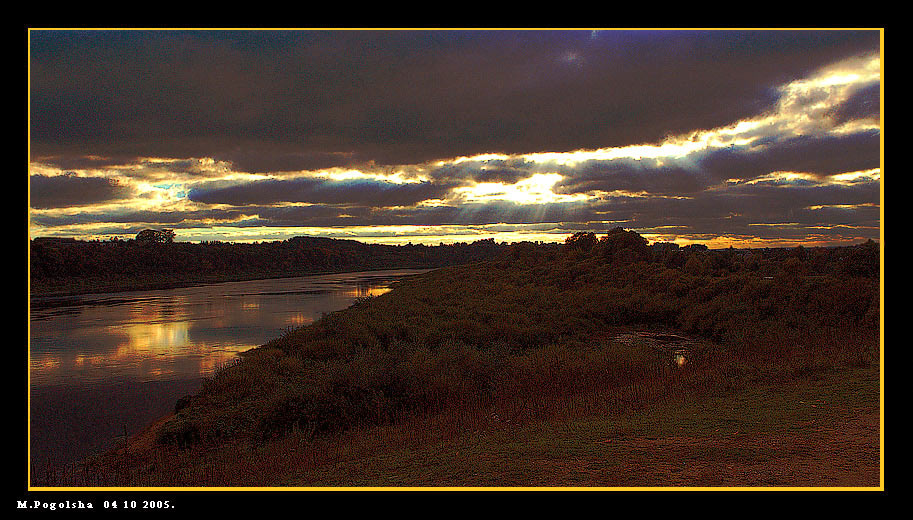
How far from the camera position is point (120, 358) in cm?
2405

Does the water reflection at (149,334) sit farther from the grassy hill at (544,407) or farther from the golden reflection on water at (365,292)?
the grassy hill at (544,407)

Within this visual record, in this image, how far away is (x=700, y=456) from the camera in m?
6.54

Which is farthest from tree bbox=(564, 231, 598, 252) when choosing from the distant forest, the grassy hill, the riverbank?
the riverbank

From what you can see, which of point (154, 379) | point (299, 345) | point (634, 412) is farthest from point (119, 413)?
point (634, 412)

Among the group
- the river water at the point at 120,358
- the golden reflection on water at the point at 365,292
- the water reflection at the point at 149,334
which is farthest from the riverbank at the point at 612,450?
the golden reflection on water at the point at 365,292

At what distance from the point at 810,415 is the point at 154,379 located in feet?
→ 65.2

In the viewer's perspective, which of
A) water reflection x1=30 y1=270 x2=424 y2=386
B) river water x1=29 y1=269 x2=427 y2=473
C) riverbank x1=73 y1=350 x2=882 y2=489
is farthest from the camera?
water reflection x1=30 y1=270 x2=424 y2=386

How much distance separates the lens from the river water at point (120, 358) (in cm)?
1445

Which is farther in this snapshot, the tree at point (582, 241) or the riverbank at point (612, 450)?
the tree at point (582, 241)

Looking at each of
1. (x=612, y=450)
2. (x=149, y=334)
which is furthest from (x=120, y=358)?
(x=612, y=450)

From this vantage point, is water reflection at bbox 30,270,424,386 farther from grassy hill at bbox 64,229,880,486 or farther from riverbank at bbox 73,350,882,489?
riverbank at bbox 73,350,882,489

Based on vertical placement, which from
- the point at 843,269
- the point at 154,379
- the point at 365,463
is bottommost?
the point at 154,379

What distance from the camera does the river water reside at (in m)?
14.4

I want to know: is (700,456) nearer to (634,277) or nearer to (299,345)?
(299,345)
